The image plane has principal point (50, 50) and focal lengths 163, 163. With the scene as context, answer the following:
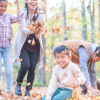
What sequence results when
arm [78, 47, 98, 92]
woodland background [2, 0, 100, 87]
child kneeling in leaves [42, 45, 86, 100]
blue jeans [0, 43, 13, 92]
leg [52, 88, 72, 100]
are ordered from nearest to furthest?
leg [52, 88, 72, 100] < child kneeling in leaves [42, 45, 86, 100] < blue jeans [0, 43, 13, 92] < arm [78, 47, 98, 92] < woodland background [2, 0, 100, 87]

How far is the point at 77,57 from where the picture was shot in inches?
152

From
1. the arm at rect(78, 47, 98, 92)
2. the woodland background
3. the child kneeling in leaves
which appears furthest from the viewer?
the woodland background

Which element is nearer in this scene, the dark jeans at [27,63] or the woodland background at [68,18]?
the dark jeans at [27,63]

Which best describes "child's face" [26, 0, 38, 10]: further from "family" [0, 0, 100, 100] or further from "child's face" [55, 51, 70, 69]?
"child's face" [55, 51, 70, 69]

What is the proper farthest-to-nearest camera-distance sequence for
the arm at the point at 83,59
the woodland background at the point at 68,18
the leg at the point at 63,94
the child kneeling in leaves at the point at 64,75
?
the woodland background at the point at 68,18 → the arm at the point at 83,59 → the child kneeling in leaves at the point at 64,75 → the leg at the point at 63,94

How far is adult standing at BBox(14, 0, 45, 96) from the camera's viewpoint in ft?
11.4

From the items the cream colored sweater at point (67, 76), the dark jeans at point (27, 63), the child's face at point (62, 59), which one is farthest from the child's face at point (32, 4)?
the cream colored sweater at point (67, 76)

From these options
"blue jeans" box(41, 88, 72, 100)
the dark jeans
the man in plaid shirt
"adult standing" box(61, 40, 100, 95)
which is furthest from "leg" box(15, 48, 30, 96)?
"adult standing" box(61, 40, 100, 95)

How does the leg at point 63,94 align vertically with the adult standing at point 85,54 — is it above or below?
below

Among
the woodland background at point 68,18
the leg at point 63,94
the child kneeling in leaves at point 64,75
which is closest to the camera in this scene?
the leg at point 63,94

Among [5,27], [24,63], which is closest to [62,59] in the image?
[24,63]

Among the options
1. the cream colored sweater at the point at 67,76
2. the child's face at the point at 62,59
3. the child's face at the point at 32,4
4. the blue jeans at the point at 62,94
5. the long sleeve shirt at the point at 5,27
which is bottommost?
the blue jeans at the point at 62,94

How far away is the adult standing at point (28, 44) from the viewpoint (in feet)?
11.4

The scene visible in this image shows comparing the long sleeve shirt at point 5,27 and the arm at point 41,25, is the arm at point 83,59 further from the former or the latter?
the long sleeve shirt at point 5,27
